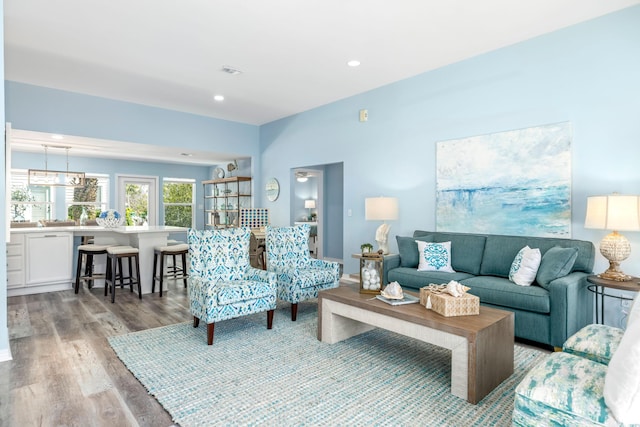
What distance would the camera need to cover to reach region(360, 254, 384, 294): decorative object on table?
9.96 feet

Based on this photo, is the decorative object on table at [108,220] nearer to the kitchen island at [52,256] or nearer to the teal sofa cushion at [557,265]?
the kitchen island at [52,256]

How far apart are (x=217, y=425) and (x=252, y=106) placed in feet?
16.6

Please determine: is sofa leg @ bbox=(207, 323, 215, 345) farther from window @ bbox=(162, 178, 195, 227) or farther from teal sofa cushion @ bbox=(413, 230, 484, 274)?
window @ bbox=(162, 178, 195, 227)

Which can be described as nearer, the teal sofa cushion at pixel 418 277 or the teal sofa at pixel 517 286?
the teal sofa at pixel 517 286

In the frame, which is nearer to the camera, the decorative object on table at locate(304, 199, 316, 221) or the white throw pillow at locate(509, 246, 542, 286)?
the white throw pillow at locate(509, 246, 542, 286)

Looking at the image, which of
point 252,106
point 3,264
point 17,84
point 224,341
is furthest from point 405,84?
point 17,84

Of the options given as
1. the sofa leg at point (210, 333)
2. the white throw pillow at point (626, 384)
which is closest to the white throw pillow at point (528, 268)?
the white throw pillow at point (626, 384)

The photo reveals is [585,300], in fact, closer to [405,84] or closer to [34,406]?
[405,84]

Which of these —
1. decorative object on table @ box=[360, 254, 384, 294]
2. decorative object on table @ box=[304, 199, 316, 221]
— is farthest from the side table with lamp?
decorative object on table @ box=[304, 199, 316, 221]

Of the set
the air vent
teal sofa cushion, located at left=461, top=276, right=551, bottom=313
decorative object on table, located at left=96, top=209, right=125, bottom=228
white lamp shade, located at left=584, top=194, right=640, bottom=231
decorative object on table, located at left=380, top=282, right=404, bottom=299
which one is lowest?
teal sofa cushion, located at left=461, top=276, right=551, bottom=313

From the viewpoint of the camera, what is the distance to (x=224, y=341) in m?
3.14

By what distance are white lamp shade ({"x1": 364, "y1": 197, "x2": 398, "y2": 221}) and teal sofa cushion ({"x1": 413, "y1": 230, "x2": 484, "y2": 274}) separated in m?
0.79

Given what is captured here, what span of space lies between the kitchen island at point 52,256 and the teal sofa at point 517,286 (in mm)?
3181

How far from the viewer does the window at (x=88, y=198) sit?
28.1 ft
